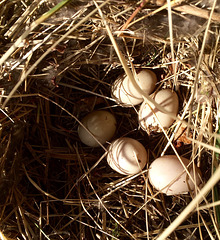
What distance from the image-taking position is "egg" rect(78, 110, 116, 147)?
1.39 metres

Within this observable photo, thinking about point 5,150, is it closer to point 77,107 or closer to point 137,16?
point 77,107

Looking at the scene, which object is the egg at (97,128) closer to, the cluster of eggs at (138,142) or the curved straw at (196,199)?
the cluster of eggs at (138,142)

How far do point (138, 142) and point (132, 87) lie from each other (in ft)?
0.81

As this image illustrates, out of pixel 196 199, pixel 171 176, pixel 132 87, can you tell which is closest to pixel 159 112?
pixel 132 87

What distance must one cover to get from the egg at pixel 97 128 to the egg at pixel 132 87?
Result: 105 millimetres

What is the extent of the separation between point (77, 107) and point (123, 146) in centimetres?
33

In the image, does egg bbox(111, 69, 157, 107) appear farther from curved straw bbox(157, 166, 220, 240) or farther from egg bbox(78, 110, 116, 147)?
curved straw bbox(157, 166, 220, 240)

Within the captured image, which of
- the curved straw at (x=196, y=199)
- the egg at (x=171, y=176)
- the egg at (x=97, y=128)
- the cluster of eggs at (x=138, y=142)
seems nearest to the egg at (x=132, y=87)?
the cluster of eggs at (x=138, y=142)

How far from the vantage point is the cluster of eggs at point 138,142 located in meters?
1.25

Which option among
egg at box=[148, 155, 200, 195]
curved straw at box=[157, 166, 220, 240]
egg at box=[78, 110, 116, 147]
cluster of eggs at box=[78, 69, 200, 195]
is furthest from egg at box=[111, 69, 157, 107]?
curved straw at box=[157, 166, 220, 240]

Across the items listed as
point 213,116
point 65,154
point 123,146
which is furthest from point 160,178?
point 65,154

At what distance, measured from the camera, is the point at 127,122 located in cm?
154

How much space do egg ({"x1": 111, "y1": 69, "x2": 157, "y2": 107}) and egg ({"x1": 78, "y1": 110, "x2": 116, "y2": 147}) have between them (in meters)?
0.11

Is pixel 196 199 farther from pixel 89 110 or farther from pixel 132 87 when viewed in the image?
pixel 89 110
